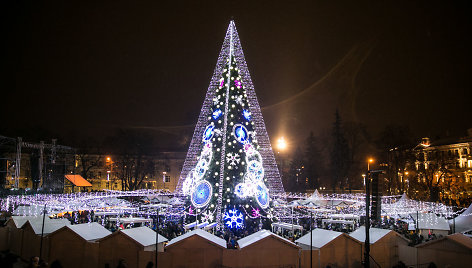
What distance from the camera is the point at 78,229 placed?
14500mm

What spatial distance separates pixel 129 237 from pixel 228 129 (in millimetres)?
8507

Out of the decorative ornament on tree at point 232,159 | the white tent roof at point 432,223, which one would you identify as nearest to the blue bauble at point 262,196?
the decorative ornament on tree at point 232,159

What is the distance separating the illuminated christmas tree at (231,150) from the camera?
64.4 feet

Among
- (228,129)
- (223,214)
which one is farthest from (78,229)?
(228,129)

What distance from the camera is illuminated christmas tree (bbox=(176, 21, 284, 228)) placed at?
64.4 ft

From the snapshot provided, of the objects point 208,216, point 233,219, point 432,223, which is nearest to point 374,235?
point 233,219

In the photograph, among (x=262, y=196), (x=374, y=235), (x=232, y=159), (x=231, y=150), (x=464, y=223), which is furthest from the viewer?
(x=464, y=223)

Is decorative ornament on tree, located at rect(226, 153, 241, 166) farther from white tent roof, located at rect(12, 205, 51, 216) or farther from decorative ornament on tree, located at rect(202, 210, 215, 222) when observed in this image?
white tent roof, located at rect(12, 205, 51, 216)

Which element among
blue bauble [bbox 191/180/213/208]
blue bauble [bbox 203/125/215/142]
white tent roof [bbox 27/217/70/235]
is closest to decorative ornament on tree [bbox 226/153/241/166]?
blue bauble [bbox 203/125/215/142]

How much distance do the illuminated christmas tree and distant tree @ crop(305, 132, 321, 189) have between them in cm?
4357

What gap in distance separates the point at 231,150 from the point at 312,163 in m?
47.4

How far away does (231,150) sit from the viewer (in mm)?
19875

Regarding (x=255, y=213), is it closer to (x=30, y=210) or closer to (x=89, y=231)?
(x=89, y=231)

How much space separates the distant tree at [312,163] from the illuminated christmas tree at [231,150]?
143 feet
